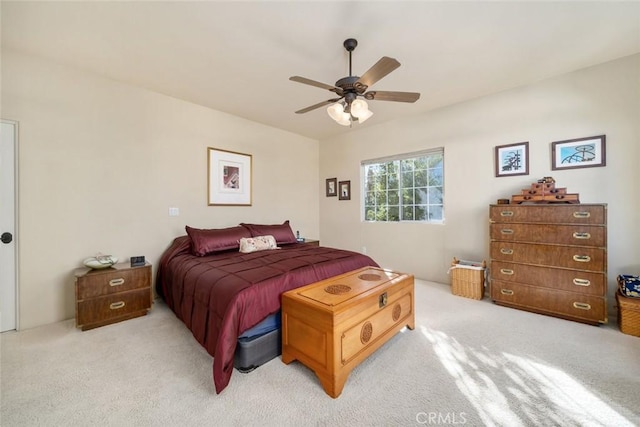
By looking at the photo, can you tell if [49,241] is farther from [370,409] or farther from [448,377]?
[448,377]

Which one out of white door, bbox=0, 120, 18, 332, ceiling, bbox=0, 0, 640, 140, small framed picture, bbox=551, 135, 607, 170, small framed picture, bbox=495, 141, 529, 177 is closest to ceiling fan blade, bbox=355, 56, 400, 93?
ceiling, bbox=0, 0, 640, 140

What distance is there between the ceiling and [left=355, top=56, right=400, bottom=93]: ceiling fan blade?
48 cm

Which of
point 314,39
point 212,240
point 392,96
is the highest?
point 314,39

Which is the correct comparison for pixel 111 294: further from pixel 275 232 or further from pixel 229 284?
pixel 275 232

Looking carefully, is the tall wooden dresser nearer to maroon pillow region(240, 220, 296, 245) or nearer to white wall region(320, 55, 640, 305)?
white wall region(320, 55, 640, 305)

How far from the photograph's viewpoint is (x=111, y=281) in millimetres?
2572

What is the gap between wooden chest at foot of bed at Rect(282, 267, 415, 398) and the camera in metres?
1.61

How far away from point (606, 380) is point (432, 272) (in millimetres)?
2321

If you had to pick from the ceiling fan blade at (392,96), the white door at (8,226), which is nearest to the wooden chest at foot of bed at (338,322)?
the ceiling fan blade at (392,96)

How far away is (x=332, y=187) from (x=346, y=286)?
3.42 m

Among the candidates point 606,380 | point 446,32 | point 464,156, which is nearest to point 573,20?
point 446,32

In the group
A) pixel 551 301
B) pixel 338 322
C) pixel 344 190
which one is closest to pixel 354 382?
pixel 338 322

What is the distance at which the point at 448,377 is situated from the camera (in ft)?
5.80

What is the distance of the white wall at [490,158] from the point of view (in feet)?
8.61
